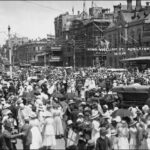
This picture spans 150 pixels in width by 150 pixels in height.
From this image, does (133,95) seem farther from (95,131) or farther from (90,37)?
(90,37)

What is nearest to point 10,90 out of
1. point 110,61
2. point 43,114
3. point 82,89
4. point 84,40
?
point 82,89

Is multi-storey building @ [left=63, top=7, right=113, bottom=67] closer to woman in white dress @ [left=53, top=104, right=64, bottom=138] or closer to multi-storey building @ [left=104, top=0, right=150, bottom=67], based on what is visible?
multi-storey building @ [left=104, top=0, right=150, bottom=67]

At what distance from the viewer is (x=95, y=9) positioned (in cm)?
9538

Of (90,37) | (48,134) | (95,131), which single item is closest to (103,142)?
(95,131)

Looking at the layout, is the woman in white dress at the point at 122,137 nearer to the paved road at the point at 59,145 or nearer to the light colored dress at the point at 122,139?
the light colored dress at the point at 122,139

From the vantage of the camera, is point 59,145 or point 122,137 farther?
point 59,145

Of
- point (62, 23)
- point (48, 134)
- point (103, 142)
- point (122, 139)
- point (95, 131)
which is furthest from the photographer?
point (62, 23)

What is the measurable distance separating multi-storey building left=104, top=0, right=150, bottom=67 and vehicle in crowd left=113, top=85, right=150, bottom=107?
125ft

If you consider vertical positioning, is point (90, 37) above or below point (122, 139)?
above

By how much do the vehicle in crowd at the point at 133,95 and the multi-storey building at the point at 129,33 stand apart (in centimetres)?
3809

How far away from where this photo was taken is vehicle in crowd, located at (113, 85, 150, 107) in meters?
19.7

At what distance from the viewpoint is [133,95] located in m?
20.1

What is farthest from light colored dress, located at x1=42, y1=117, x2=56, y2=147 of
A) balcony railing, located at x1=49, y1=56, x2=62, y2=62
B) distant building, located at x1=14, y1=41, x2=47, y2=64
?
distant building, located at x1=14, y1=41, x2=47, y2=64

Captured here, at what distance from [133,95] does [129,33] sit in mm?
47700
